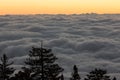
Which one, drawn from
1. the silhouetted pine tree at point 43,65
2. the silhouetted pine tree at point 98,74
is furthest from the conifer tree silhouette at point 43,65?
the silhouetted pine tree at point 98,74

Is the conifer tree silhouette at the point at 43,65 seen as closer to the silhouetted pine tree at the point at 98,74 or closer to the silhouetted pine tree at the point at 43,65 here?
the silhouetted pine tree at the point at 43,65

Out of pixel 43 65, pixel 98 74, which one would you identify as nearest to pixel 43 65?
pixel 43 65

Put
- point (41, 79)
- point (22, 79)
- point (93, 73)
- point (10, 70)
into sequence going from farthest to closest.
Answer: point (93, 73) → point (10, 70) → point (41, 79) → point (22, 79)

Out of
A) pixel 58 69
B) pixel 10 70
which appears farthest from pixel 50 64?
pixel 10 70

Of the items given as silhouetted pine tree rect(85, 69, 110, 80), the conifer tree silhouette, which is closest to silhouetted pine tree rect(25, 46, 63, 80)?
the conifer tree silhouette

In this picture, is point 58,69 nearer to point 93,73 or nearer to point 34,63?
point 34,63

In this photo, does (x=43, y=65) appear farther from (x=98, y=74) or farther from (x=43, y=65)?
(x=98, y=74)

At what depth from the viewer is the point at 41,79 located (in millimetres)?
31844

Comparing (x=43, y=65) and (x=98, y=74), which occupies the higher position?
(x=43, y=65)

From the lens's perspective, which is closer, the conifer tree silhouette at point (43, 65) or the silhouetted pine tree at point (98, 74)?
the conifer tree silhouette at point (43, 65)

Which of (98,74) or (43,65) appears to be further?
(98,74)

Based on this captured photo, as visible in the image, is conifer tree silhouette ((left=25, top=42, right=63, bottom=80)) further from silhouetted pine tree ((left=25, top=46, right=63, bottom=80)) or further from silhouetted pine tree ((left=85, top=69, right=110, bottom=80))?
silhouetted pine tree ((left=85, top=69, right=110, bottom=80))

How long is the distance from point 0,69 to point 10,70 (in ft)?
6.79

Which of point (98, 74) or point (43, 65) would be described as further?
point (98, 74)
